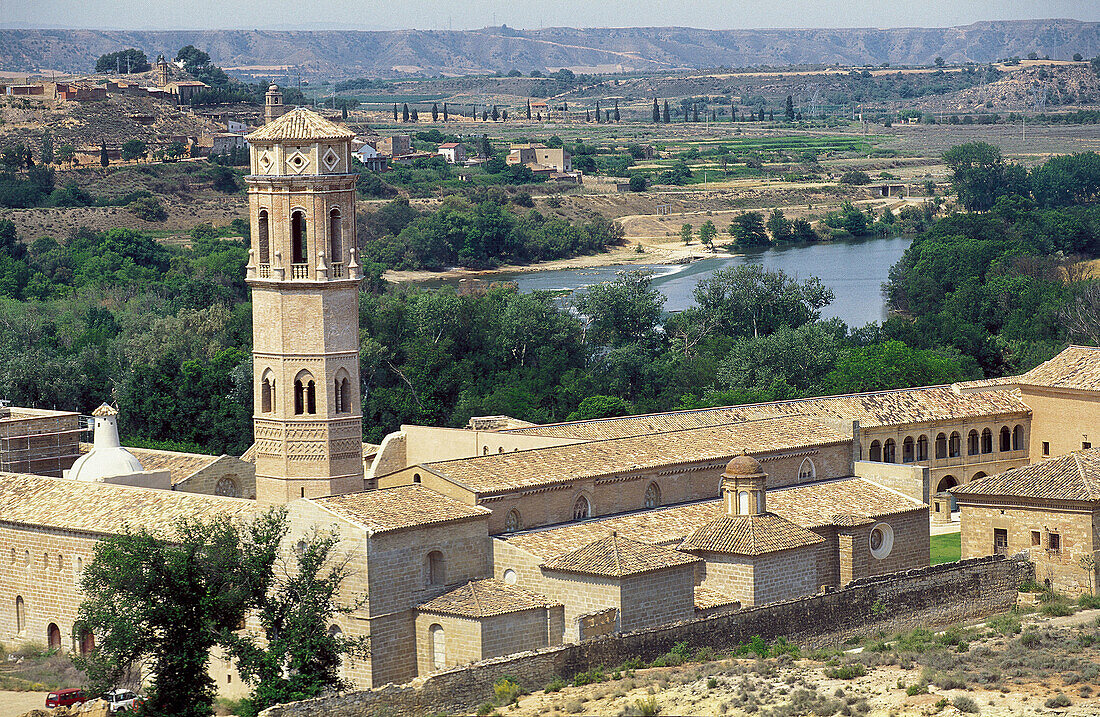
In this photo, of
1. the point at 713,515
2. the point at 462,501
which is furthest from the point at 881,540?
the point at 462,501

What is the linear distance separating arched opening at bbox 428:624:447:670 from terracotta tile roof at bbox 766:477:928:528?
7893 mm

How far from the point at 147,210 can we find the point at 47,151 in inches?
564

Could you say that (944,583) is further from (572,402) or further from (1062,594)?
(572,402)

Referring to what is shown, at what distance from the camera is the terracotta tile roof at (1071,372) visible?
1769 inches

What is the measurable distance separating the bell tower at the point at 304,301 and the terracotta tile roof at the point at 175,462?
5049 millimetres

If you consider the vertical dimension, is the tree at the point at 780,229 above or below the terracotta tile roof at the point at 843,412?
above

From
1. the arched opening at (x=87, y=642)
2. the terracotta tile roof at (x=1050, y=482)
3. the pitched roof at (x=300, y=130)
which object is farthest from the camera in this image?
the terracotta tile roof at (x=1050, y=482)

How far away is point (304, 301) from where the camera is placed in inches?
1195

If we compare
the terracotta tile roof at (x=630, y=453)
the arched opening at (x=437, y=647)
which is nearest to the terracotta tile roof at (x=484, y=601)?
the arched opening at (x=437, y=647)

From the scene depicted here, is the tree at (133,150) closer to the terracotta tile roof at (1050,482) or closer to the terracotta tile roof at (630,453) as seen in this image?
the terracotta tile roof at (630,453)

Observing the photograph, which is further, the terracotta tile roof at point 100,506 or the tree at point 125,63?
the tree at point 125,63

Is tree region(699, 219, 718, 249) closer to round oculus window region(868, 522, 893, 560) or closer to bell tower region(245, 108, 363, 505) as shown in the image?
round oculus window region(868, 522, 893, 560)

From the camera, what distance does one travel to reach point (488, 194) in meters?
121

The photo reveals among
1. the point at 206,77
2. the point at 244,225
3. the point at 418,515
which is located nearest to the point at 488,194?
the point at 244,225
